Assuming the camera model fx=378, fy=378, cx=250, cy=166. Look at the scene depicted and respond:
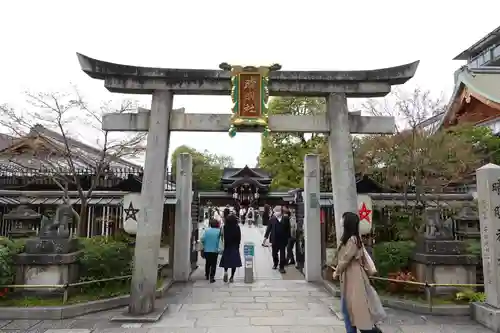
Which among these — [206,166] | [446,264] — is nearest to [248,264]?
[446,264]

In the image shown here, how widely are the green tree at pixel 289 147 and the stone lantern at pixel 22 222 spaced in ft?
69.8

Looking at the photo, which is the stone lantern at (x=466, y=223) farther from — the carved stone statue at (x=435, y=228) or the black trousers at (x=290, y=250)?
the black trousers at (x=290, y=250)

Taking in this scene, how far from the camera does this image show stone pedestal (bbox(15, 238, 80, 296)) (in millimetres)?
8141

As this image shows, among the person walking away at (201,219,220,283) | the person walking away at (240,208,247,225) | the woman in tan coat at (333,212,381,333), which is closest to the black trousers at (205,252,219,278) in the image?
the person walking away at (201,219,220,283)

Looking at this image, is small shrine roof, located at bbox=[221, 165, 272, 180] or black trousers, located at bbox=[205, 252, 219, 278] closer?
black trousers, located at bbox=[205, 252, 219, 278]

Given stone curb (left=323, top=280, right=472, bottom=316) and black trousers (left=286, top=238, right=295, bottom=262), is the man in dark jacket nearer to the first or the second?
black trousers (left=286, top=238, right=295, bottom=262)

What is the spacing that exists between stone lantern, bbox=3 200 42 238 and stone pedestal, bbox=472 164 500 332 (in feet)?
39.7

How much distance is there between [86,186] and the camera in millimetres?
19188

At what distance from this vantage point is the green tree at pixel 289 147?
31.1m

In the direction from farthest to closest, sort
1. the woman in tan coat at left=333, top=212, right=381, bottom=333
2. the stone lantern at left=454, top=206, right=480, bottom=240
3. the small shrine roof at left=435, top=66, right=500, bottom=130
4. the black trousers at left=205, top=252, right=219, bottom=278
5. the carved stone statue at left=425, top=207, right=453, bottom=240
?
the small shrine roof at left=435, top=66, right=500, bottom=130 < the black trousers at left=205, top=252, right=219, bottom=278 < the stone lantern at left=454, top=206, right=480, bottom=240 < the carved stone statue at left=425, top=207, right=453, bottom=240 < the woman in tan coat at left=333, top=212, right=381, bottom=333

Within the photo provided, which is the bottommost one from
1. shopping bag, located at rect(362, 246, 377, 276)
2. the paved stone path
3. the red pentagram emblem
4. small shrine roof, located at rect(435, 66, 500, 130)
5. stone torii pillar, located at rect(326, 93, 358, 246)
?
the paved stone path

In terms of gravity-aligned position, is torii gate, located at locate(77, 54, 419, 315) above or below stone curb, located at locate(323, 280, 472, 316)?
above

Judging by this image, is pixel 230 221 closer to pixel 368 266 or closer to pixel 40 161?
pixel 368 266

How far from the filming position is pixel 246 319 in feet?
23.8
